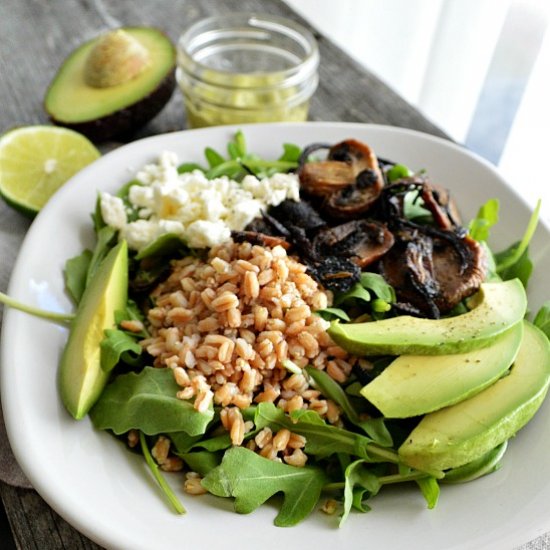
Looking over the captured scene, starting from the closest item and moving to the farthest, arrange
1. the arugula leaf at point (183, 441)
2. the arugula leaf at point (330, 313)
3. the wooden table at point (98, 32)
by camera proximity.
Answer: the arugula leaf at point (183, 441), the arugula leaf at point (330, 313), the wooden table at point (98, 32)

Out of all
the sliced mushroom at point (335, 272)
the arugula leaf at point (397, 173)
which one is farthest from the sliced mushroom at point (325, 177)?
the sliced mushroom at point (335, 272)

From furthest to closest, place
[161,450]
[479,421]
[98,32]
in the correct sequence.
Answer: [98,32], [161,450], [479,421]

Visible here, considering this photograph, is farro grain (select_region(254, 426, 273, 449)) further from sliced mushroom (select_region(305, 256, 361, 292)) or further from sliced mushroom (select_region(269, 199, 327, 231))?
sliced mushroom (select_region(269, 199, 327, 231))

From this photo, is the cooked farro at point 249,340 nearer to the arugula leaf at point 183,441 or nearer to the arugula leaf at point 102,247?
the arugula leaf at point 183,441

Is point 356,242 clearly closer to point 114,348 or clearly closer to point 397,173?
point 397,173

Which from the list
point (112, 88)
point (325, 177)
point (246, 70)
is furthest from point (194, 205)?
point (246, 70)

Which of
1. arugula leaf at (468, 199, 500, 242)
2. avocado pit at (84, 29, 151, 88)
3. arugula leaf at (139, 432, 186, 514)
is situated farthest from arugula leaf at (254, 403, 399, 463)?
avocado pit at (84, 29, 151, 88)
